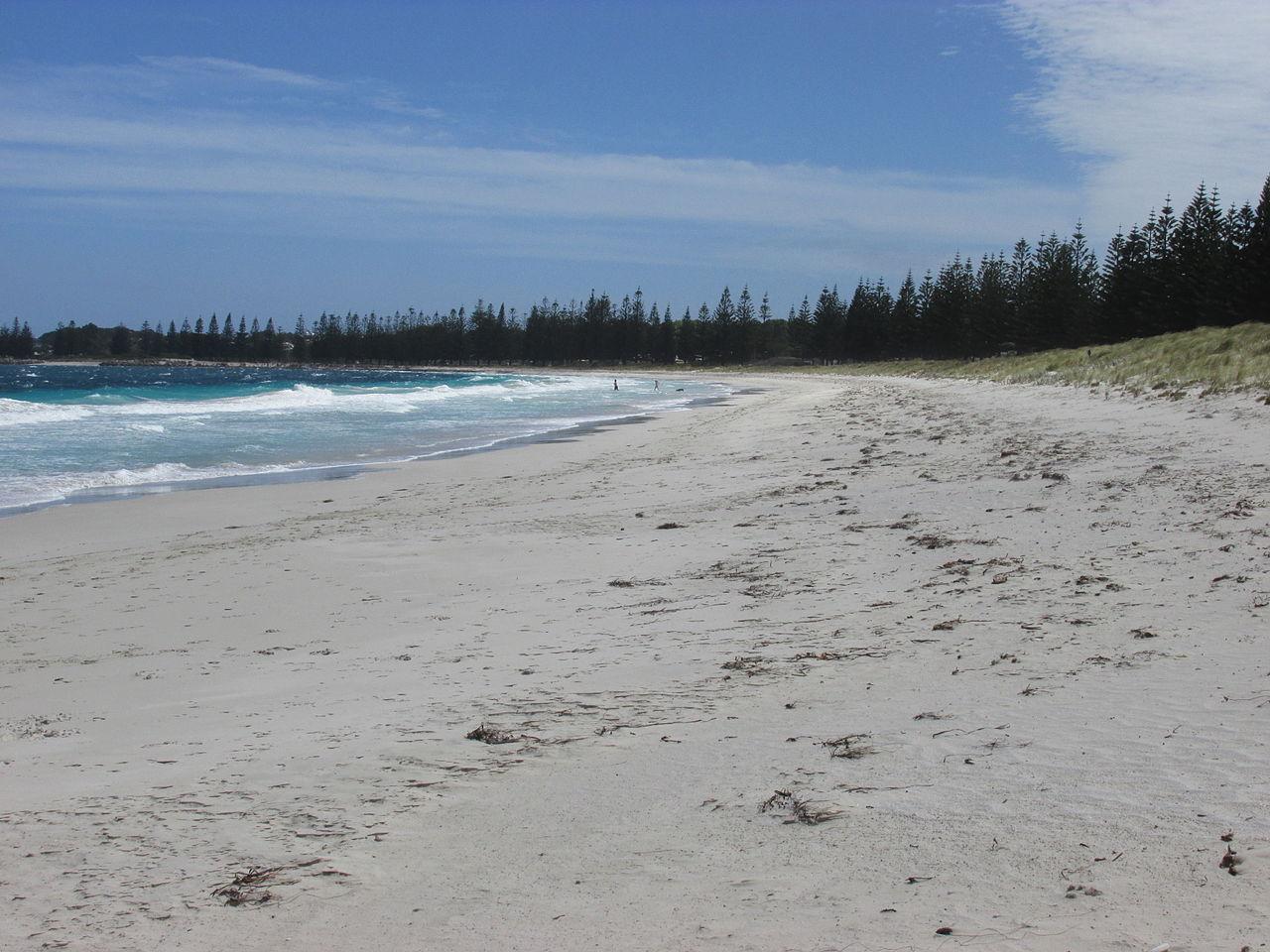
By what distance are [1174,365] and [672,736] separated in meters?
24.5

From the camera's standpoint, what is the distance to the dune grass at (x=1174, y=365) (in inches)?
732

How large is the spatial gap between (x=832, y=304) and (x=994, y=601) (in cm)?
12961

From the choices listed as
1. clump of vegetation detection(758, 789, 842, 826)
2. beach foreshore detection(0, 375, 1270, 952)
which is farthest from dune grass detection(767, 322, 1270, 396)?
clump of vegetation detection(758, 789, 842, 826)

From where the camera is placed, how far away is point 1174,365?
Result: 2441 centimetres

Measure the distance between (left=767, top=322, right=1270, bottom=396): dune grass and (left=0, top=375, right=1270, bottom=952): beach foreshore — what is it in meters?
10.3

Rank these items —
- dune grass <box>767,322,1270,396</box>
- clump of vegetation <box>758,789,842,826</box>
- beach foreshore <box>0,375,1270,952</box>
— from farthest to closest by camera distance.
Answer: dune grass <box>767,322,1270,396</box>, clump of vegetation <box>758,789,842,826</box>, beach foreshore <box>0,375,1270,952</box>

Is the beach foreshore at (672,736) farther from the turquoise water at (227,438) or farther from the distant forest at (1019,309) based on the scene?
the distant forest at (1019,309)

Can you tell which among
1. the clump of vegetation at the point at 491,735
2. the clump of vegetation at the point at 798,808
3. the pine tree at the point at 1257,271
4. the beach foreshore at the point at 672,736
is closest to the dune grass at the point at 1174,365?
the beach foreshore at the point at 672,736

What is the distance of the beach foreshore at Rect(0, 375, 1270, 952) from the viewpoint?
2.93 m

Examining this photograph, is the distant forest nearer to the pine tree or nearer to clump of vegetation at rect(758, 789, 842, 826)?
the pine tree

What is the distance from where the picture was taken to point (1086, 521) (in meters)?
8.45

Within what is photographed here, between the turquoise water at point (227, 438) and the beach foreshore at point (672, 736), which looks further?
the turquoise water at point (227, 438)

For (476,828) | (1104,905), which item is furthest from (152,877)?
(1104,905)

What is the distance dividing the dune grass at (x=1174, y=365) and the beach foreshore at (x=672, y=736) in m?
10.3
